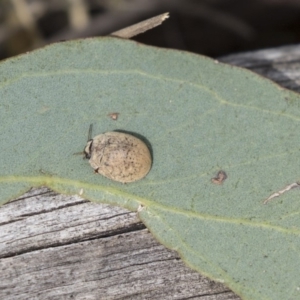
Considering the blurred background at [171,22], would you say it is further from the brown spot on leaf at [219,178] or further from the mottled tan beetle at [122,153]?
the brown spot on leaf at [219,178]

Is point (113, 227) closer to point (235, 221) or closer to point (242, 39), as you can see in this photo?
point (235, 221)

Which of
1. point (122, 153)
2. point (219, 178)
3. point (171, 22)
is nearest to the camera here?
point (219, 178)

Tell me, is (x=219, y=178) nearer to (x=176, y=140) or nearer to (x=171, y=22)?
(x=176, y=140)

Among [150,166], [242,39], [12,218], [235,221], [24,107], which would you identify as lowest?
[235,221]

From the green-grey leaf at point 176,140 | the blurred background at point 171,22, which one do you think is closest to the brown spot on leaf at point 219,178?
the green-grey leaf at point 176,140

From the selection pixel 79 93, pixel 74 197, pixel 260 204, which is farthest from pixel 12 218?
pixel 260 204

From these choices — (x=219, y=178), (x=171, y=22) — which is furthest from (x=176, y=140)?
(x=171, y=22)

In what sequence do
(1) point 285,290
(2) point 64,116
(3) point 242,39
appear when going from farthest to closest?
(3) point 242,39, (2) point 64,116, (1) point 285,290
